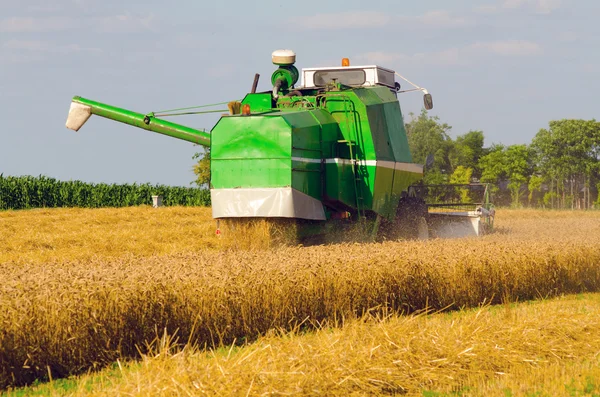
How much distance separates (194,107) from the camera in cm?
1593

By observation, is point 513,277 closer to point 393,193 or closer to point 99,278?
point 393,193

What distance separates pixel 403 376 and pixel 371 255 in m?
4.12

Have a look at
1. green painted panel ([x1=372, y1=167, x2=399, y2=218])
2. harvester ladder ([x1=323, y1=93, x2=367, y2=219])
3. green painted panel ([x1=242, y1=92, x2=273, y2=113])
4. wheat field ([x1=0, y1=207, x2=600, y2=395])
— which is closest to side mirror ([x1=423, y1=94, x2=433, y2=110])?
green painted panel ([x1=372, y1=167, x2=399, y2=218])

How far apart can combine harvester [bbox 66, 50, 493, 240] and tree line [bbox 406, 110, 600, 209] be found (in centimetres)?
6655

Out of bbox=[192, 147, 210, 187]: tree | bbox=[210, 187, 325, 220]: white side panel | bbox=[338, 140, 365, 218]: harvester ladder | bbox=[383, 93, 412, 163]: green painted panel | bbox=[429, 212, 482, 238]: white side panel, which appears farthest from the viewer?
bbox=[192, 147, 210, 187]: tree

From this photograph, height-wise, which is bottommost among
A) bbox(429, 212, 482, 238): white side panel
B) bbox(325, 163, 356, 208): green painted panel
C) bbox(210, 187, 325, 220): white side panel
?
bbox(429, 212, 482, 238): white side panel

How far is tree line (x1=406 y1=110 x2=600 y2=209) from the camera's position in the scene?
8412cm

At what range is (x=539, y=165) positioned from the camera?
294 feet

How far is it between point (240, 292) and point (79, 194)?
36207mm

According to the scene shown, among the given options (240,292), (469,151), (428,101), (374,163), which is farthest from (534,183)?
(240,292)

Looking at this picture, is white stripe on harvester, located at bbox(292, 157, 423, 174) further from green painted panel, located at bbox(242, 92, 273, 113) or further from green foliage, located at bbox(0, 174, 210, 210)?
green foliage, located at bbox(0, 174, 210, 210)

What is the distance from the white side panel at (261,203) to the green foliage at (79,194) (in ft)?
97.0

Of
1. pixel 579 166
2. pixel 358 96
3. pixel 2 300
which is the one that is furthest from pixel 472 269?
pixel 579 166

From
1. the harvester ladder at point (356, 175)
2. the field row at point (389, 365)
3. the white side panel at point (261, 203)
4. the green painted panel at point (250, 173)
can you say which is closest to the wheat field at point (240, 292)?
the field row at point (389, 365)
